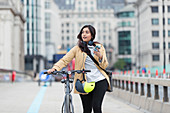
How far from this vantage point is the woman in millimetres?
6593

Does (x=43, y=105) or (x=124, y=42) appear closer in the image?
(x=43, y=105)

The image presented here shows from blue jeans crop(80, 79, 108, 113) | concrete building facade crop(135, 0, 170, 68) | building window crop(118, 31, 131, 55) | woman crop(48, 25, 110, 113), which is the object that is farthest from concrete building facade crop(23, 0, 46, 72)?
blue jeans crop(80, 79, 108, 113)

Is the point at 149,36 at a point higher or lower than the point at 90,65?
higher

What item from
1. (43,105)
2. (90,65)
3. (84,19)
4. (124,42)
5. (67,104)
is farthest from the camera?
(84,19)

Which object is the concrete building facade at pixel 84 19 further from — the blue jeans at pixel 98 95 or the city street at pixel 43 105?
the blue jeans at pixel 98 95

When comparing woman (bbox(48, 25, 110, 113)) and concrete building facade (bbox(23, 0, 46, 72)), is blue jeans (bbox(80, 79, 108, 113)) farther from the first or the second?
concrete building facade (bbox(23, 0, 46, 72))

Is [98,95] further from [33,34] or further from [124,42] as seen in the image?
[124,42]

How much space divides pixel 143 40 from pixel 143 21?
162 inches

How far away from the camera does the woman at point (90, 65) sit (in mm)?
6593

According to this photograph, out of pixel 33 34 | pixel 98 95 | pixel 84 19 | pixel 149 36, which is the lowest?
pixel 98 95

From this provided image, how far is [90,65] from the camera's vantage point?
22.1 ft

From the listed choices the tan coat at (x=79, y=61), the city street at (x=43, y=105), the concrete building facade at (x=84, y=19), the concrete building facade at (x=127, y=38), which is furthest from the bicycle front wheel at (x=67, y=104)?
the concrete building facade at (x=84, y=19)

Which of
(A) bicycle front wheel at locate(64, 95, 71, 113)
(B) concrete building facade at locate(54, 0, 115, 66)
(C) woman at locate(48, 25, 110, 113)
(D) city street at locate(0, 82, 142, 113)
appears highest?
(B) concrete building facade at locate(54, 0, 115, 66)

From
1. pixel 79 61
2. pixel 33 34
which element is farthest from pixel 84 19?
pixel 79 61
